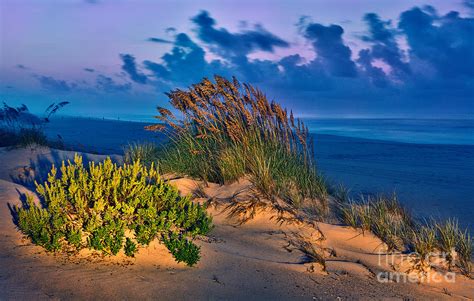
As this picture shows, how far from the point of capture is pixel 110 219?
4.68 meters

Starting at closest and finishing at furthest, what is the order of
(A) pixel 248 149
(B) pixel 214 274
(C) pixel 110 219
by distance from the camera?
(B) pixel 214 274 < (C) pixel 110 219 < (A) pixel 248 149

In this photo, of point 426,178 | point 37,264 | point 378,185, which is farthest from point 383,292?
point 426,178

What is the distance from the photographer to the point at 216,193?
7.54 meters

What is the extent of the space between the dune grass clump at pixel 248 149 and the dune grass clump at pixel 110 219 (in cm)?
181

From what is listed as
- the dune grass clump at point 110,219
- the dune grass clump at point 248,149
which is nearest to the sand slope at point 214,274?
the dune grass clump at point 110,219

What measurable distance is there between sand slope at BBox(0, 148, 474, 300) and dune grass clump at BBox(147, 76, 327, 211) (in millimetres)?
1527

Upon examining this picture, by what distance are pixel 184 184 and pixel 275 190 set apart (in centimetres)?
188

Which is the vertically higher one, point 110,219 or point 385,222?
point 385,222

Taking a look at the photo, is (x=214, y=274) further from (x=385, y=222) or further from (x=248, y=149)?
(x=248, y=149)

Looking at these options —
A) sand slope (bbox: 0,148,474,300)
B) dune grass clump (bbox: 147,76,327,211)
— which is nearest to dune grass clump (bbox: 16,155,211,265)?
sand slope (bbox: 0,148,474,300)

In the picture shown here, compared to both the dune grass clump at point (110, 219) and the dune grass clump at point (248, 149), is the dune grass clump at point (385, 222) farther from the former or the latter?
the dune grass clump at point (110, 219)

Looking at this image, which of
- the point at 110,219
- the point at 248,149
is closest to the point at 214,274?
the point at 110,219

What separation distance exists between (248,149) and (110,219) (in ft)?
11.8

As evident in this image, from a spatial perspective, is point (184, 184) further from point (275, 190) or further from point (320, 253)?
point (320, 253)
